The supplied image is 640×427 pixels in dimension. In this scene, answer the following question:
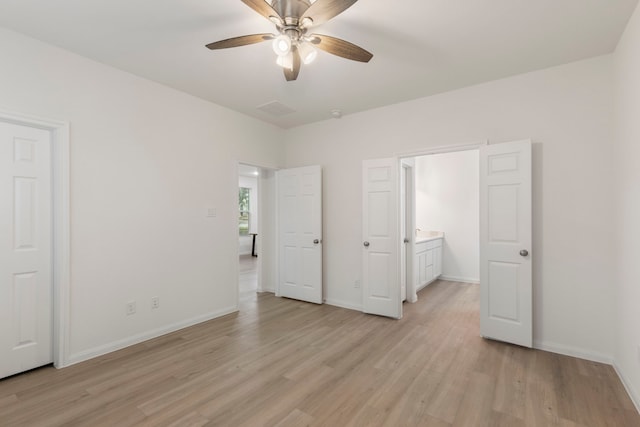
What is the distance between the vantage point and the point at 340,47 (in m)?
2.16

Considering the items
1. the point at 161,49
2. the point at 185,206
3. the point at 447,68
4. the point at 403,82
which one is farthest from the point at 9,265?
the point at 447,68

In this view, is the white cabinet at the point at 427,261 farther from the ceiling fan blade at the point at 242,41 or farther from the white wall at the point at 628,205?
the ceiling fan blade at the point at 242,41

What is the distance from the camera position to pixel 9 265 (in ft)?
8.11

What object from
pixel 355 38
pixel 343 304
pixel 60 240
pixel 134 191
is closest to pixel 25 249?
pixel 60 240

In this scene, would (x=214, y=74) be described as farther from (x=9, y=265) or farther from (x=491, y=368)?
(x=491, y=368)

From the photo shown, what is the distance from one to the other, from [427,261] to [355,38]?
413cm

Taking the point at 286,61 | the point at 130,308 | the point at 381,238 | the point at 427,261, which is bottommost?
the point at 130,308

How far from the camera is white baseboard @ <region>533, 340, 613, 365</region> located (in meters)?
2.72

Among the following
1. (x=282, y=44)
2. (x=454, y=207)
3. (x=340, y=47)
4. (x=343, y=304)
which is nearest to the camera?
(x=282, y=44)

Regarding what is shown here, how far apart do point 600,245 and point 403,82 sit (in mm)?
2453

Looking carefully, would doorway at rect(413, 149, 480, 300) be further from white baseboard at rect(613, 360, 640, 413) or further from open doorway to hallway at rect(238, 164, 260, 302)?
open doorway to hallway at rect(238, 164, 260, 302)

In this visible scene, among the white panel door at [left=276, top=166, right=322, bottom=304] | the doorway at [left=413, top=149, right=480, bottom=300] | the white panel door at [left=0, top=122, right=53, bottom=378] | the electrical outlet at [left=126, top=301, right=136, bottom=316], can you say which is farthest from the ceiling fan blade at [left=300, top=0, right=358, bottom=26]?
the doorway at [left=413, top=149, right=480, bottom=300]

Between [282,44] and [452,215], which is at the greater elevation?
[282,44]

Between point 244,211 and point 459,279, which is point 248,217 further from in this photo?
point 459,279
